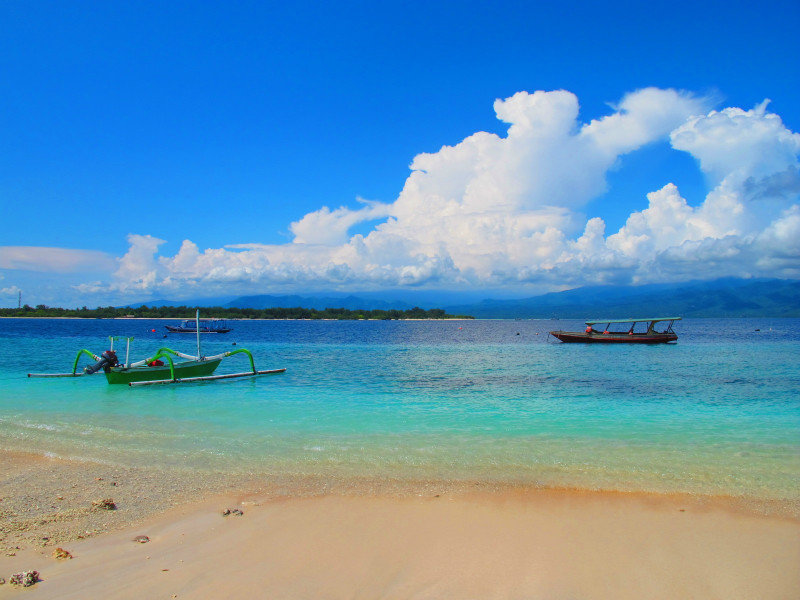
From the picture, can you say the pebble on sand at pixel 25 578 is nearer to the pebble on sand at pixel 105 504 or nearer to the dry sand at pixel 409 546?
the dry sand at pixel 409 546

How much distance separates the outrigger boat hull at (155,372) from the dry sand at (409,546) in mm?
16063

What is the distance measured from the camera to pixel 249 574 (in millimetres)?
5820

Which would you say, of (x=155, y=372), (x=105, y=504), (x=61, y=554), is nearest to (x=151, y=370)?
(x=155, y=372)

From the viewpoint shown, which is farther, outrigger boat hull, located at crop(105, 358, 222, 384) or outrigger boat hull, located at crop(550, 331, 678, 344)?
outrigger boat hull, located at crop(550, 331, 678, 344)

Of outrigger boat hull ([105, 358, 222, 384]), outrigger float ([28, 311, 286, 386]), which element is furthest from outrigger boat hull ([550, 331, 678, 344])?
outrigger boat hull ([105, 358, 222, 384])

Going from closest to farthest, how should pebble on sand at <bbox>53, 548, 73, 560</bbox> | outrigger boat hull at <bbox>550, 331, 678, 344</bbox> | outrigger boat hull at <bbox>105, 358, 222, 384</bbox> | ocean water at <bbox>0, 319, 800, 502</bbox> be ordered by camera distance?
pebble on sand at <bbox>53, 548, 73, 560</bbox> < ocean water at <bbox>0, 319, 800, 502</bbox> < outrigger boat hull at <bbox>105, 358, 222, 384</bbox> < outrigger boat hull at <bbox>550, 331, 678, 344</bbox>

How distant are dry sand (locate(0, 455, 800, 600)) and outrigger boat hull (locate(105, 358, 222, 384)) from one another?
16063mm

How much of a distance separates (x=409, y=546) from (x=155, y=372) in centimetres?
2191

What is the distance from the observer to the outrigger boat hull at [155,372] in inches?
928

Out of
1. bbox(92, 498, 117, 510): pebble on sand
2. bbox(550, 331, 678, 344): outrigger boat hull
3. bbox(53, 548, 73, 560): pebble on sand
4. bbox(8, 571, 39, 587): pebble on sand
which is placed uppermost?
bbox(8, 571, 39, 587): pebble on sand

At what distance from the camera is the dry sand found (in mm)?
5523

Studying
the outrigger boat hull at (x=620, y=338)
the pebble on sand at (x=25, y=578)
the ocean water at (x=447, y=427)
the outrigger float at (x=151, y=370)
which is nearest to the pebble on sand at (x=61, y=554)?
the pebble on sand at (x=25, y=578)

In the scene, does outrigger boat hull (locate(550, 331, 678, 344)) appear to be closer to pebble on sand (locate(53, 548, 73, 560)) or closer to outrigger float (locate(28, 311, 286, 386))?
outrigger float (locate(28, 311, 286, 386))

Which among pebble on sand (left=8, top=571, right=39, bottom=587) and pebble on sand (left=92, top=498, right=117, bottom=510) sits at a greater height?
→ pebble on sand (left=8, top=571, right=39, bottom=587)
